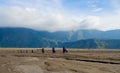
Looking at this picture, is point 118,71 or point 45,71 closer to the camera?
point 45,71

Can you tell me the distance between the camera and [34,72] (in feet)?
94.8

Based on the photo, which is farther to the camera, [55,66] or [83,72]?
[55,66]

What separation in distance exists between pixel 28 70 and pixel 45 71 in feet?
6.33

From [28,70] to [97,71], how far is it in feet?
27.4

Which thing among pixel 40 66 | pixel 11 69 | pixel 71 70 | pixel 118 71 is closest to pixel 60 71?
pixel 71 70

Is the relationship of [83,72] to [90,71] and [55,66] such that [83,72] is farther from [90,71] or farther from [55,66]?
[55,66]

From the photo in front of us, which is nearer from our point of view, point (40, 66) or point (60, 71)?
point (60, 71)

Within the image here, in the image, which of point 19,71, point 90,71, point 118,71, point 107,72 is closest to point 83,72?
point 90,71

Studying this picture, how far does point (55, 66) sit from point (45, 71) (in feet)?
10.1

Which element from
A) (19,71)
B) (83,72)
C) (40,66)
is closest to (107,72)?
(83,72)

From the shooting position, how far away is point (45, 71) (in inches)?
1171

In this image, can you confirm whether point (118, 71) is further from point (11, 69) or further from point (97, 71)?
point (11, 69)

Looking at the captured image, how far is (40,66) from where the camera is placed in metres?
32.4

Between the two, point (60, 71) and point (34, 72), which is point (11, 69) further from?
point (60, 71)
